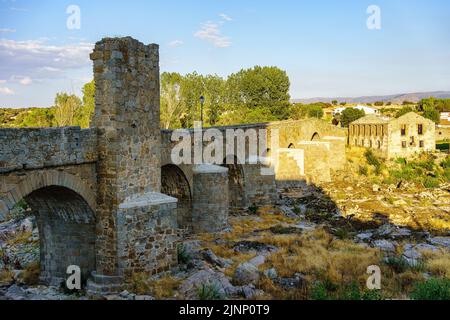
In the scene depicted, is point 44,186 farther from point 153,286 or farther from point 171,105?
point 171,105

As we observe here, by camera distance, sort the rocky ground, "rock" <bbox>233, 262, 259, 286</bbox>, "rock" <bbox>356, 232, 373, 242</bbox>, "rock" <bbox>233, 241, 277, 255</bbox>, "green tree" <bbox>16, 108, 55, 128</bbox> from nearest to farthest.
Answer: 1. the rocky ground
2. "rock" <bbox>233, 262, 259, 286</bbox>
3. "rock" <bbox>233, 241, 277, 255</bbox>
4. "rock" <bbox>356, 232, 373, 242</bbox>
5. "green tree" <bbox>16, 108, 55, 128</bbox>

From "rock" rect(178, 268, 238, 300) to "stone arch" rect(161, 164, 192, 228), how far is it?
527cm

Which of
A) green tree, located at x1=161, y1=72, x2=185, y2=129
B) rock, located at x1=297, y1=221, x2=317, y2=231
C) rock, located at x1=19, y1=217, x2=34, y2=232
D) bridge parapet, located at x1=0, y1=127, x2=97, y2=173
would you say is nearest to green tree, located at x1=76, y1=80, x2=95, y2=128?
green tree, located at x1=161, y1=72, x2=185, y2=129

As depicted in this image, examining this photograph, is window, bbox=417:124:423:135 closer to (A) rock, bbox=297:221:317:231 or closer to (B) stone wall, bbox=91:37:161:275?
(A) rock, bbox=297:221:317:231

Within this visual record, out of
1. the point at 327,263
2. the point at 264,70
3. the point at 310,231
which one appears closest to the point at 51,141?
the point at 327,263

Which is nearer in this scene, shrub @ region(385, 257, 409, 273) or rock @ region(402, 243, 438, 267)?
shrub @ region(385, 257, 409, 273)

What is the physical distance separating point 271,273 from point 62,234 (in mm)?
5162

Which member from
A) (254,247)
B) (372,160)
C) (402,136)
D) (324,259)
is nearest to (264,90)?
(402,136)

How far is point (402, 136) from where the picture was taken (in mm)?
41969

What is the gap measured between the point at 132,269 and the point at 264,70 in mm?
54202

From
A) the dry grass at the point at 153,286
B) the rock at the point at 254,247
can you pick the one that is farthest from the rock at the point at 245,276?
the rock at the point at 254,247

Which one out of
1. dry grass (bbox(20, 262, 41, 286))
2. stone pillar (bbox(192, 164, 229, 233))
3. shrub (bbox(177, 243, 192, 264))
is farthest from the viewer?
stone pillar (bbox(192, 164, 229, 233))

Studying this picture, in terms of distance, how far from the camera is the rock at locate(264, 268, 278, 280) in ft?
38.3

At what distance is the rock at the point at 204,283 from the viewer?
10469 millimetres
